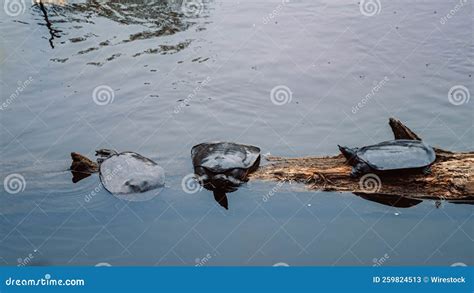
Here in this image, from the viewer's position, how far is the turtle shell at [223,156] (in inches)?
202

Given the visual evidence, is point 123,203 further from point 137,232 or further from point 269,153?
point 269,153

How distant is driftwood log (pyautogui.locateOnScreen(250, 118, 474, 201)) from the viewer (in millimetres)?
4949

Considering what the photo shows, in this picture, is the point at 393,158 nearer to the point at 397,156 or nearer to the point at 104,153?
the point at 397,156

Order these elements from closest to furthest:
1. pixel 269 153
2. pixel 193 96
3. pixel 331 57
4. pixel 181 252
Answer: pixel 181 252
pixel 269 153
pixel 193 96
pixel 331 57

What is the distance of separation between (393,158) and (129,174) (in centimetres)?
266

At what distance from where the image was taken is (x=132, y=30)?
939cm

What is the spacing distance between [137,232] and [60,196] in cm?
104

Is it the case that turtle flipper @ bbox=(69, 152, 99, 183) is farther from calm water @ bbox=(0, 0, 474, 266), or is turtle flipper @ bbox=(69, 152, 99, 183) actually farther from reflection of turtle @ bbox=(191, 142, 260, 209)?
reflection of turtle @ bbox=(191, 142, 260, 209)

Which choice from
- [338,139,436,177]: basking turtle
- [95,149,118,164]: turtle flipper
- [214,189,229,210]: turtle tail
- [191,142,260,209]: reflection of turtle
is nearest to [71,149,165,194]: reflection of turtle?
[95,149,118,164]: turtle flipper

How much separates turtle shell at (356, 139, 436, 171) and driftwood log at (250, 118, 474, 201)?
0.52 ft

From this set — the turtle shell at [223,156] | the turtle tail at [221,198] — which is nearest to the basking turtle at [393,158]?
the turtle shell at [223,156]

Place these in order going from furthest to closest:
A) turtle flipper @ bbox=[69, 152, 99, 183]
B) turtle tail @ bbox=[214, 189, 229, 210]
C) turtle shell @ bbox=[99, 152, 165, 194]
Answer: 1. turtle flipper @ bbox=[69, 152, 99, 183]
2. turtle shell @ bbox=[99, 152, 165, 194]
3. turtle tail @ bbox=[214, 189, 229, 210]

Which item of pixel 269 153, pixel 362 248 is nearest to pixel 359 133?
pixel 269 153

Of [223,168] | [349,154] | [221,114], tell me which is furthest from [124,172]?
[349,154]
